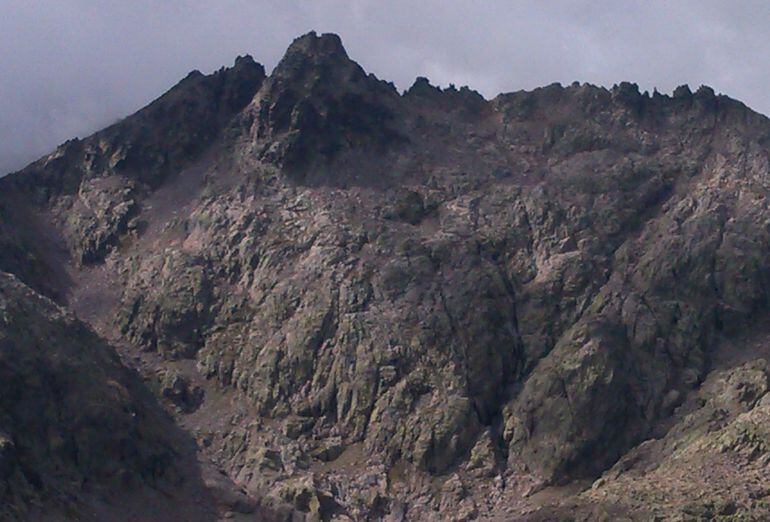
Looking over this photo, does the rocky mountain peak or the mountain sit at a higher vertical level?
the rocky mountain peak

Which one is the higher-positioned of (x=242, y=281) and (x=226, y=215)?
(x=226, y=215)

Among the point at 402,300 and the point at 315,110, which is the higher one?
the point at 315,110

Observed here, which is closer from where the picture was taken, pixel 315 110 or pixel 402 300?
pixel 402 300

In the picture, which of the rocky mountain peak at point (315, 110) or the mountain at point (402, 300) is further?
the rocky mountain peak at point (315, 110)

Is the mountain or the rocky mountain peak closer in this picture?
the mountain

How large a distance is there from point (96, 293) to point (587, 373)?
4609cm

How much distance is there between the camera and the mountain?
7469 cm

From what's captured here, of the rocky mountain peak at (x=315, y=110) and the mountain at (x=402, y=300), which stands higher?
the rocky mountain peak at (x=315, y=110)

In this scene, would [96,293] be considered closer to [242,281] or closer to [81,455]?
[242,281]

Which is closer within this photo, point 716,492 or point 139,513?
point 716,492

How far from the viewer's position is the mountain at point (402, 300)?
7469 centimetres

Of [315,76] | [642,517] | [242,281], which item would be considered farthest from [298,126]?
[642,517]

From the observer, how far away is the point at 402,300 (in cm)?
8719

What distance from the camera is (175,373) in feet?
291
